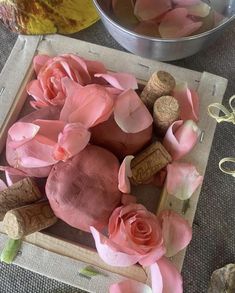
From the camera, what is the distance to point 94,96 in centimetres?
41

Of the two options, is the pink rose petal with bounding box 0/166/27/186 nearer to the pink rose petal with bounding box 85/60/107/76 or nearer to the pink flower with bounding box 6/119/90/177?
the pink flower with bounding box 6/119/90/177

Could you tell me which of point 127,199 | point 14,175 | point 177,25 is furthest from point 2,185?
point 177,25

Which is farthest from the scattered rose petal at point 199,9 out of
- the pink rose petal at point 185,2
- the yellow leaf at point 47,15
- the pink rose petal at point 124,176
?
the pink rose petal at point 124,176

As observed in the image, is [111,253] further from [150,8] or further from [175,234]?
[150,8]

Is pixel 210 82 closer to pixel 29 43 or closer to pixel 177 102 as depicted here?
pixel 177 102

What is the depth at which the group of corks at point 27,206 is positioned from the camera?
1.26ft

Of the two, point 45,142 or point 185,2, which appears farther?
point 185,2

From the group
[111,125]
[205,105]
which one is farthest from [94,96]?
[205,105]

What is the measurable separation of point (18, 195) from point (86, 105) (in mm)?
100

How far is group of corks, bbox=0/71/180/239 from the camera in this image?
0.39 meters

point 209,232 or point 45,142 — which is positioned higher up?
point 45,142

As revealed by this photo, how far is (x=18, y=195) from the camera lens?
406 millimetres

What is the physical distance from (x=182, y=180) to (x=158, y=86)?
0.09m

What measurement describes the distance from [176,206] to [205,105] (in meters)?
0.12
